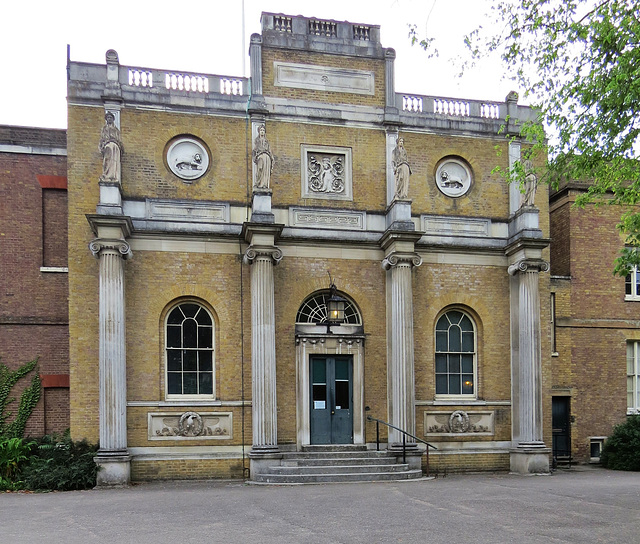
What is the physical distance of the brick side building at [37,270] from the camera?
17969mm

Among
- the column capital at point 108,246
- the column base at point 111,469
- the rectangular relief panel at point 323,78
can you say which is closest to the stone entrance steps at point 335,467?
the column base at point 111,469

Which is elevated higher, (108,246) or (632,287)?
(108,246)

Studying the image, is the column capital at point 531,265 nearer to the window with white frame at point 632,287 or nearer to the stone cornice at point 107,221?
the window with white frame at point 632,287

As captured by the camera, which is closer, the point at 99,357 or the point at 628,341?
the point at 99,357

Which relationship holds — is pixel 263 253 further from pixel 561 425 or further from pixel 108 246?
pixel 561 425

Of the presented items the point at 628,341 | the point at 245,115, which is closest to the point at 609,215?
the point at 628,341

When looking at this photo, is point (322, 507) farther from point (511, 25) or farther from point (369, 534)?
point (511, 25)

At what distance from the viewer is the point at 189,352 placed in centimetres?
1659

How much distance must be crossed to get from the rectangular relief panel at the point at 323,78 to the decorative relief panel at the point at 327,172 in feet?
5.31

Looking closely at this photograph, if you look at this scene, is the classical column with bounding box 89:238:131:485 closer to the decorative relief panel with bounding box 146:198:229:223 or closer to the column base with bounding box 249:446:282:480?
the decorative relief panel with bounding box 146:198:229:223

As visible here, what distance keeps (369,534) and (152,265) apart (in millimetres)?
9407

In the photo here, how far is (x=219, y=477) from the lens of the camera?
1617 centimetres

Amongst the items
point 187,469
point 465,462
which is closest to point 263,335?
point 187,469

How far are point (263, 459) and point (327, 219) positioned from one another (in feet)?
20.0
